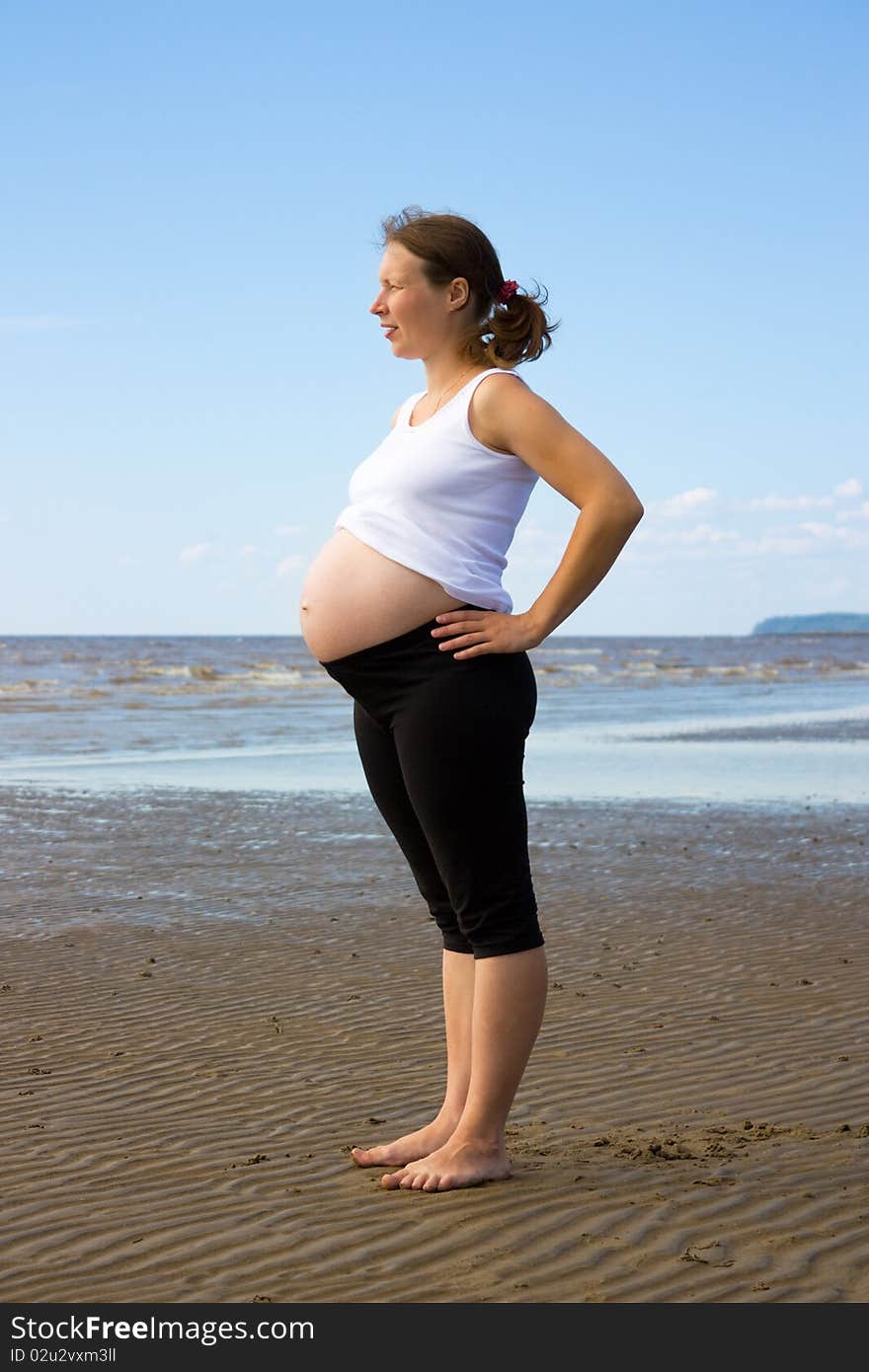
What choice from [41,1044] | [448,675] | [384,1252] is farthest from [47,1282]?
[41,1044]

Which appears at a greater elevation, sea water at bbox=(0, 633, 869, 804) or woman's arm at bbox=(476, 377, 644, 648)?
woman's arm at bbox=(476, 377, 644, 648)

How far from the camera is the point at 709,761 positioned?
15719mm

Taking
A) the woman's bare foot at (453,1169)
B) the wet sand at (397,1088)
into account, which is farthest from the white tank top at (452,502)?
the wet sand at (397,1088)

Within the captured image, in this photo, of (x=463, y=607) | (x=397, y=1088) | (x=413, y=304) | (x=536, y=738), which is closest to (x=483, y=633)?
(x=463, y=607)

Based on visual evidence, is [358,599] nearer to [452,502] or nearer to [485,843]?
[452,502]

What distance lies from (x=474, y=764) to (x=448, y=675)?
20cm

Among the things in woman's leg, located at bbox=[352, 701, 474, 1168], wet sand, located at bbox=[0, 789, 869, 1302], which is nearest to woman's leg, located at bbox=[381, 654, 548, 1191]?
woman's leg, located at bbox=[352, 701, 474, 1168]

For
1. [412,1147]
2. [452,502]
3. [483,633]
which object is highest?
[452,502]

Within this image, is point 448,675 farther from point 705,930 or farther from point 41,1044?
point 705,930

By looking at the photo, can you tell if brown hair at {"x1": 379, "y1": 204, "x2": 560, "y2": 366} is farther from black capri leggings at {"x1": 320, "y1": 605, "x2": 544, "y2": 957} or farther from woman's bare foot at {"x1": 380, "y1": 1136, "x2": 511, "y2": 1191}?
woman's bare foot at {"x1": 380, "y1": 1136, "x2": 511, "y2": 1191}

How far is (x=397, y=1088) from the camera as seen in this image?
4340 mm

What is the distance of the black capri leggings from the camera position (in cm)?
305

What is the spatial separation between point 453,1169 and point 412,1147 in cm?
23

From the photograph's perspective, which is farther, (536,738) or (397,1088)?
(536,738)
